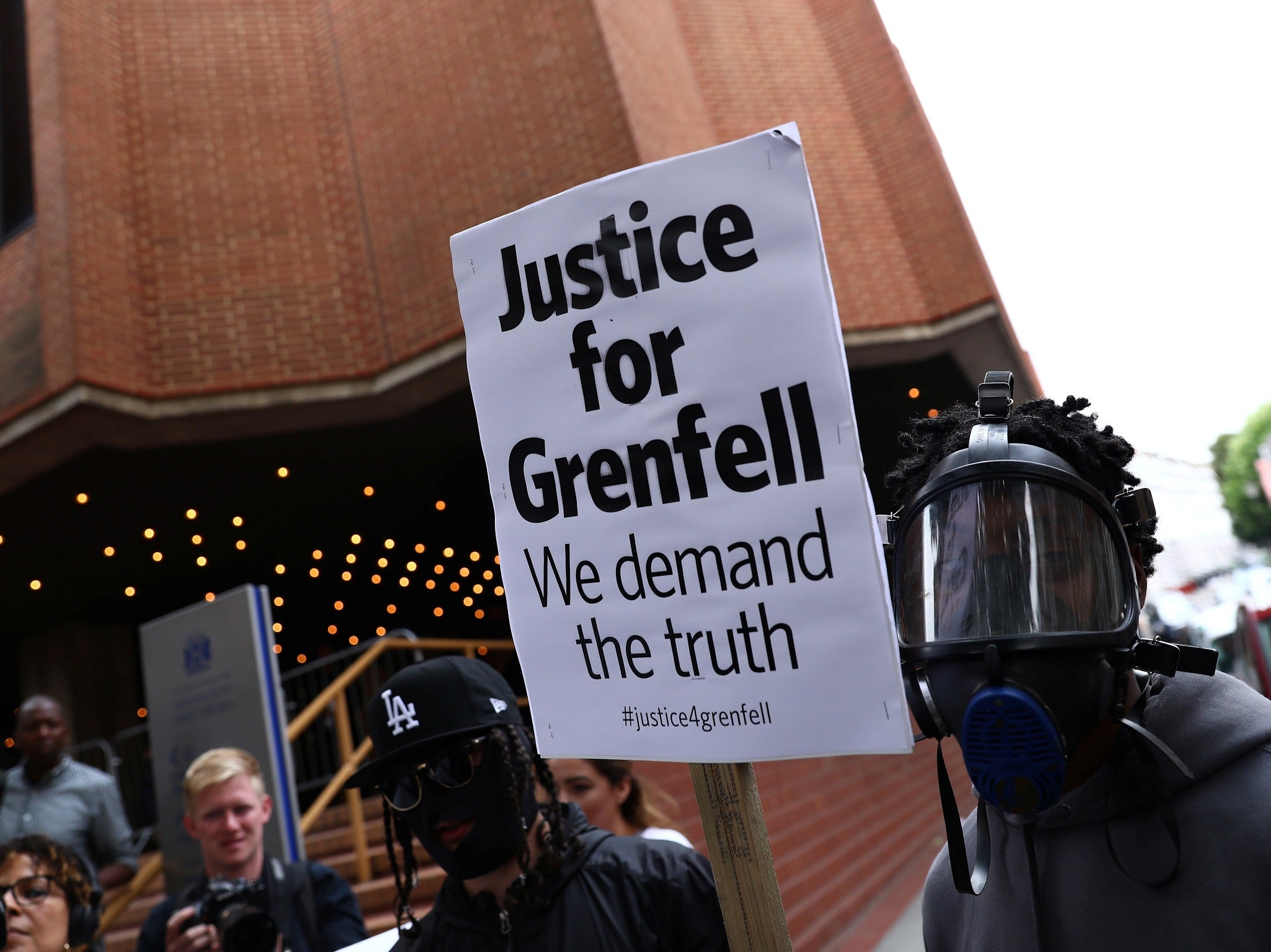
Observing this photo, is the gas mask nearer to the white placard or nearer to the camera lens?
the white placard

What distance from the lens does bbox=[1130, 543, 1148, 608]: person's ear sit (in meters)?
1.67

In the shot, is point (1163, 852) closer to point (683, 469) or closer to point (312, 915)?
point (683, 469)

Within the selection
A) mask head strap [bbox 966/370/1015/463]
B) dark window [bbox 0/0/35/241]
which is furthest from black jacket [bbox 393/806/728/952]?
dark window [bbox 0/0/35/241]

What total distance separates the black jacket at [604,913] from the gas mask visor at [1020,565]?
107 cm

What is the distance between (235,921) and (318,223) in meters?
9.57

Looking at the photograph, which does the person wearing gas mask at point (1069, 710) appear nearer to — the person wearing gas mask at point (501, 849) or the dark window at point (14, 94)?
the person wearing gas mask at point (501, 849)

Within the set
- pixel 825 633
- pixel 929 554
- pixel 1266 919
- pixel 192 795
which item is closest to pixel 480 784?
pixel 825 633

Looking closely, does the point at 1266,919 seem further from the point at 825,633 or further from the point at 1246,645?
the point at 1246,645

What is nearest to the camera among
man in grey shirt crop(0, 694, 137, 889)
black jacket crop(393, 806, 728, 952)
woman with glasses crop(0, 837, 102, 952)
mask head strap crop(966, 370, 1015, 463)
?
mask head strap crop(966, 370, 1015, 463)

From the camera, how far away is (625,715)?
1940 millimetres

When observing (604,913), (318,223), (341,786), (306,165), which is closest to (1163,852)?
(604,913)

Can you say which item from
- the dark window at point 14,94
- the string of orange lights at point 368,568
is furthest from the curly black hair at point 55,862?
the dark window at point 14,94

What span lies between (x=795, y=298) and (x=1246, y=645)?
51.0 feet

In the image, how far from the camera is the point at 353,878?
8.00m
